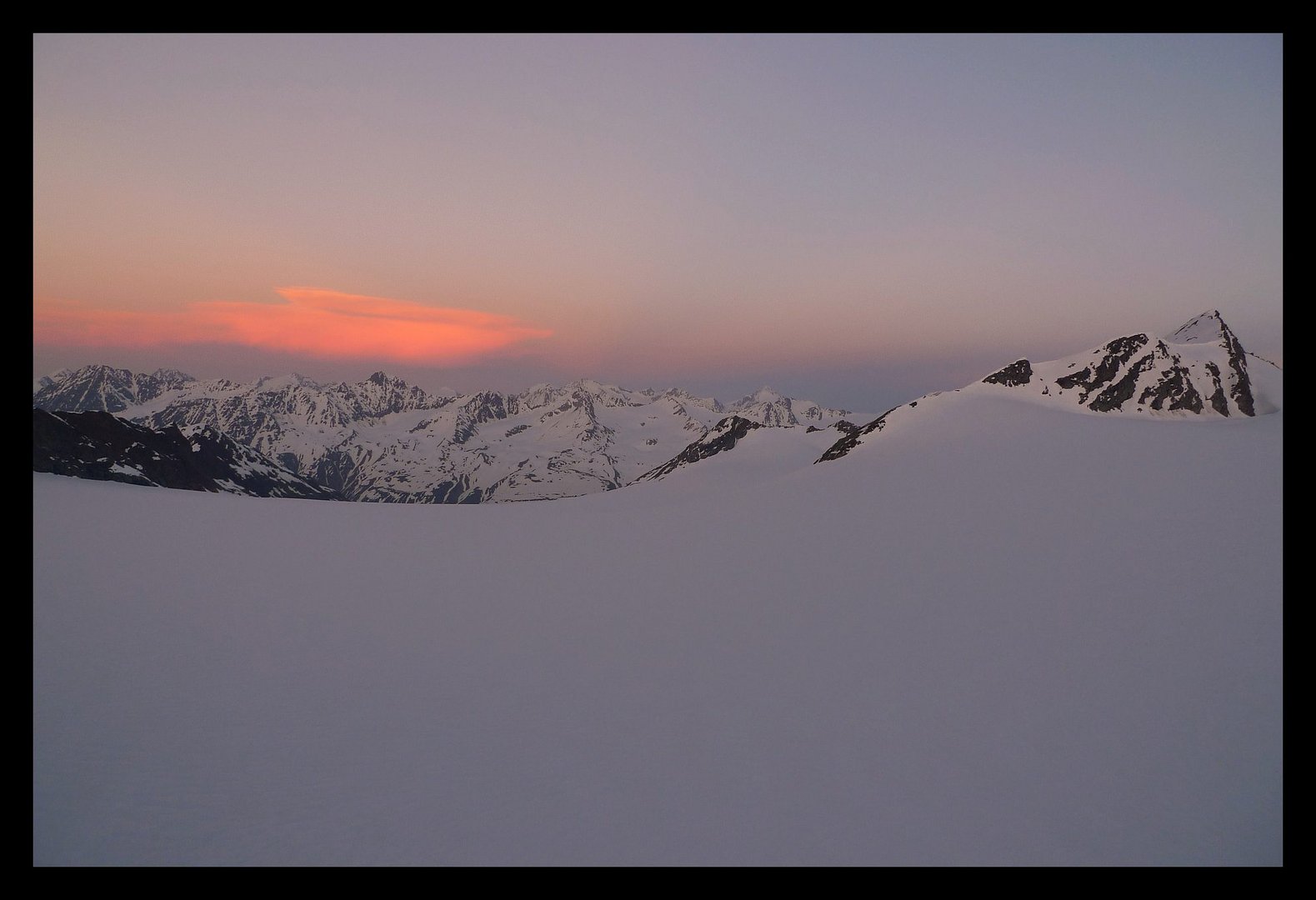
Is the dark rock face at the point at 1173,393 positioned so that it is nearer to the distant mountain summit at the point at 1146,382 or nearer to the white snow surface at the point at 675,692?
the distant mountain summit at the point at 1146,382

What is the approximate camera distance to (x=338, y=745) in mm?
10273

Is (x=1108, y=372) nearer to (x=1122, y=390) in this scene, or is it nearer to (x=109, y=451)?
(x=1122, y=390)

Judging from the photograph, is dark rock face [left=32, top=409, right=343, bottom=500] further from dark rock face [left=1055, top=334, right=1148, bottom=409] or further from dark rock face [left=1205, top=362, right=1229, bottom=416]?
dark rock face [left=1205, top=362, right=1229, bottom=416]

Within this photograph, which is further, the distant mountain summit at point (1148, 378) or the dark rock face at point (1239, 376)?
the distant mountain summit at point (1148, 378)

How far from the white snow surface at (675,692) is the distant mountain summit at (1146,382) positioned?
3411 cm

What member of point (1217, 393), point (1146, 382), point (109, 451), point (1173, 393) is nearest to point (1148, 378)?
point (1146, 382)

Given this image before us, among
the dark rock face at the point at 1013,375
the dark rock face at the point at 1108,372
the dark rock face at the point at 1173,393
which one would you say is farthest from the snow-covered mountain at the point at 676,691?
the dark rock face at the point at 1013,375

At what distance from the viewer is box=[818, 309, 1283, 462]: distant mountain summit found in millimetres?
53969

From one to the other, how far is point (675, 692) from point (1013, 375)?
225ft

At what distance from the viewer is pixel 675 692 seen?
486 inches

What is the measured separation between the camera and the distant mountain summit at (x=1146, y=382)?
2125 inches

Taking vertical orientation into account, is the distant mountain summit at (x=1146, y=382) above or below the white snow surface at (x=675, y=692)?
above
